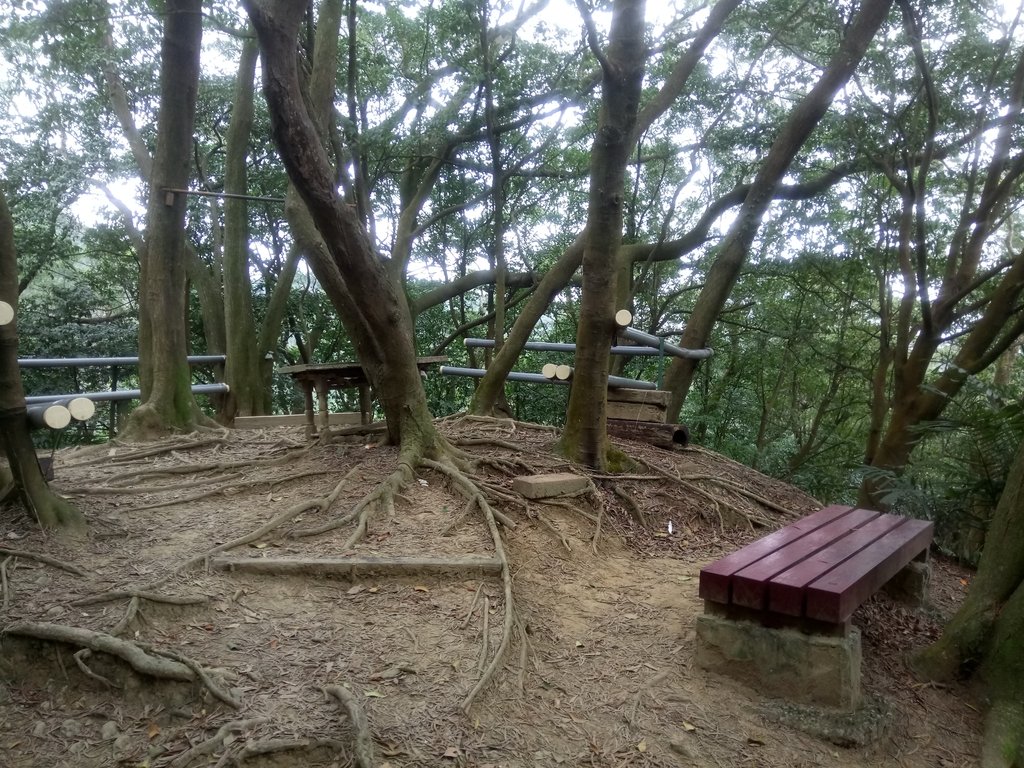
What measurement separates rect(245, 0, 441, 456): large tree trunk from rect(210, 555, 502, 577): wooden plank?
62.0 inches

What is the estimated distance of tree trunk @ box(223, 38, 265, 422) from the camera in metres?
9.56

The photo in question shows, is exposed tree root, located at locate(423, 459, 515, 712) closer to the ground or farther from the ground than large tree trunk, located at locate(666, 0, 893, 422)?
closer to the ground

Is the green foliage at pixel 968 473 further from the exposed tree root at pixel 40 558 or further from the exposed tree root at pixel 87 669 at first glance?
the exposed tree root at pixel 40 558

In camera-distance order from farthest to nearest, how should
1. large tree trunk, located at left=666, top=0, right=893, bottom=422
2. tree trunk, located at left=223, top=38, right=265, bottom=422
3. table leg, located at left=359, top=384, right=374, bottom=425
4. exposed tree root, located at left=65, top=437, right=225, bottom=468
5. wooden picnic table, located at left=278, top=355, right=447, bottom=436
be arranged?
1. tree trunk, located at left=223, top=38, right=265, bottom=422
2. large tree trunk, located at left=666, top=0, right=893, bottom=422
3. table leg, located at left=359, top=384, right=374, bottom=425
4. wooden picnic table, located at left=278, top=355, right=447, bottom=436
5. exposed tree root, located at left=65, top=437, right=225, bottom=468

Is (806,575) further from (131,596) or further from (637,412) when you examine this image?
(637,412)

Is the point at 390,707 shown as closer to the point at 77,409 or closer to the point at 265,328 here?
the point at 77,409

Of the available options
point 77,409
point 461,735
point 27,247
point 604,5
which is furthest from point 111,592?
point 27,247

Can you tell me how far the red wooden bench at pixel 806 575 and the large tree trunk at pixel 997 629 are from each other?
14.2 inches

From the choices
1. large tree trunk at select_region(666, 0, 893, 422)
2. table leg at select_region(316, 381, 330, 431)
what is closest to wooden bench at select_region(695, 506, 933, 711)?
table leg at select_region(316, 381, 330, 431)

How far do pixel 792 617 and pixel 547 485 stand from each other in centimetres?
220

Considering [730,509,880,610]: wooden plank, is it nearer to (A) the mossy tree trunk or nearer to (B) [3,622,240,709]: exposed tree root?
(B) [3,622,240,709]: exposed tree root

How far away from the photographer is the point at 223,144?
13.0 metres

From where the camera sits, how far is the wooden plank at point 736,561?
305 cm

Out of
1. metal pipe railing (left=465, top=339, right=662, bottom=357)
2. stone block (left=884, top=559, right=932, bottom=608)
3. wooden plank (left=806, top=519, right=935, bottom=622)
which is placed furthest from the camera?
metal pipe railing (left=465, top=339, right=662, bottom=357)
